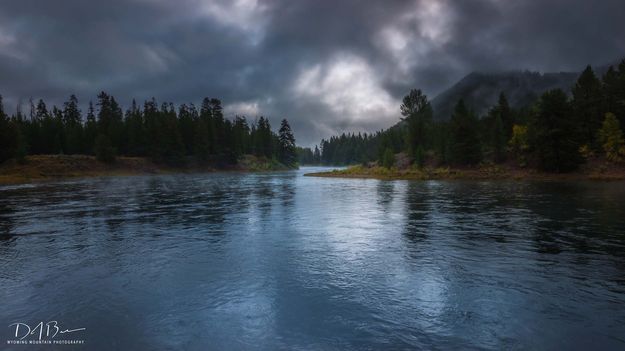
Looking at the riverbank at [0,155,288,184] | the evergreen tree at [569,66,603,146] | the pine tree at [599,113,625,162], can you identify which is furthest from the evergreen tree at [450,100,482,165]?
the riverbank at [0,155,288,184]

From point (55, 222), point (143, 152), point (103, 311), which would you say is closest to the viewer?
point (103, 311)

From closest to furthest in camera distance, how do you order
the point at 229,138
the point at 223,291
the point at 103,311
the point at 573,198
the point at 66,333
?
the point at 66,333 < the point at 103,311 < the point at 223,291 < the point at 573,198 < the point at 229,138

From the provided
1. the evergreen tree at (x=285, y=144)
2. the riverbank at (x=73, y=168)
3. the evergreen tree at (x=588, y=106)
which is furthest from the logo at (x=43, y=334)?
the evergreen tree at (x=285, y=144)

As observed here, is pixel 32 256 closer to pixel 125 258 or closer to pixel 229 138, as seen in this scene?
pixel 125 258

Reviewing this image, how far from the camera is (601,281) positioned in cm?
1085

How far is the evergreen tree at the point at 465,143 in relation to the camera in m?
80.9

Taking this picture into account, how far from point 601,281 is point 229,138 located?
477 ft

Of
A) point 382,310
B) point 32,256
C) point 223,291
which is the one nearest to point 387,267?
point 382,310

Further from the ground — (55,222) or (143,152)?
(143,152)

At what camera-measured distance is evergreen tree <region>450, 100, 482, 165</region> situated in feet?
265

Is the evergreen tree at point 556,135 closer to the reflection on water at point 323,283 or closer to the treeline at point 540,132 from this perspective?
the treeline at point 540,132

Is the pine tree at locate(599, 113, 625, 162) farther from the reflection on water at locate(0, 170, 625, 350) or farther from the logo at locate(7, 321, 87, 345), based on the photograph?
the logo at locate(7, 321, 87, 345)

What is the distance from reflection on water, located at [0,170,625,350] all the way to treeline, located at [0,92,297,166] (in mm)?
89281
